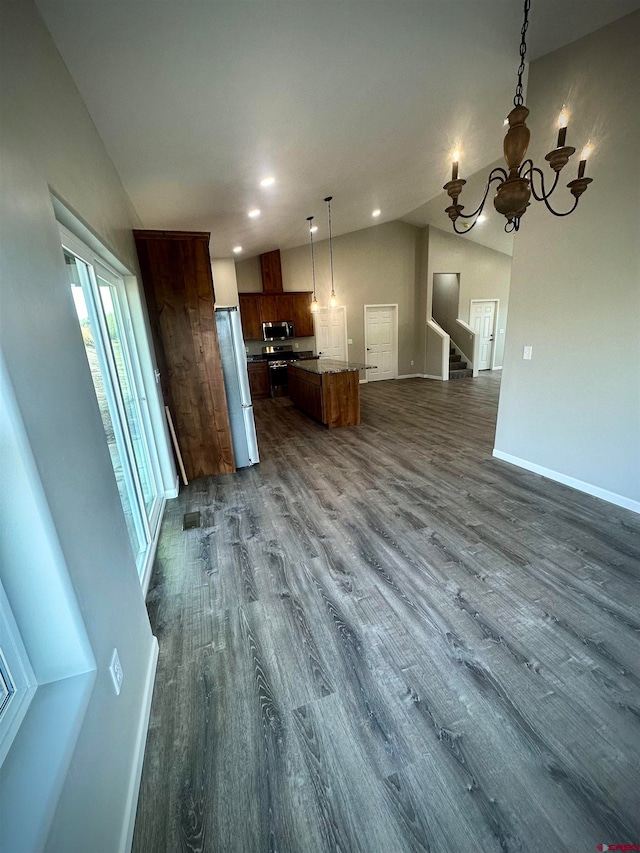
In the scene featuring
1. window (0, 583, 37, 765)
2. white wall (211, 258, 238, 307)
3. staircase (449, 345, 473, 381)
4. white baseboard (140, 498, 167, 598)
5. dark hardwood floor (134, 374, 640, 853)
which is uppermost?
white wall (211, 258, 238, 307)

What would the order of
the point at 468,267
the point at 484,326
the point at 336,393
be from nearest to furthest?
1. the point at 336,393
2. the point at 468,267
3. the point at 484,326

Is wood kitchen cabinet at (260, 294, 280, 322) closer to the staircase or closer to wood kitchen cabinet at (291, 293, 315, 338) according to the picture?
wood kitchen cabinet at (291, 293, 315, 338)

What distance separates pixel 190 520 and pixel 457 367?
28.8 ft

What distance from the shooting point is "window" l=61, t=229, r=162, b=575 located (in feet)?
6.35

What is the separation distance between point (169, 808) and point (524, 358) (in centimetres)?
388

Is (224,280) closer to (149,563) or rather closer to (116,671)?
(149,563)

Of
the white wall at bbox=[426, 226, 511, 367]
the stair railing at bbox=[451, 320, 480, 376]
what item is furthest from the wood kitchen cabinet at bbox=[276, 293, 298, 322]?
the stair railing at bbox=[451, 320, 480, 376]

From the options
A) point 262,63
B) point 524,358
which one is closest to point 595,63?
point 524,358

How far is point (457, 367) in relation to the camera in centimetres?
964

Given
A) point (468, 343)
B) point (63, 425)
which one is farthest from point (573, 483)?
point (468, 343)

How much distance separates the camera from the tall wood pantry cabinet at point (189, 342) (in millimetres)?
3205

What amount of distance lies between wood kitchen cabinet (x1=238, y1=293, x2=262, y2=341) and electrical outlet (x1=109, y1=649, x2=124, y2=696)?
7.31m

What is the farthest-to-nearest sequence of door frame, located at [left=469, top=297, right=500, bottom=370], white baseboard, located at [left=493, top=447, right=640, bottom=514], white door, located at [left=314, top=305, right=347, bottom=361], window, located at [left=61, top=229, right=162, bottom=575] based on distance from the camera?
door frame, located at [left=469, top=297, right=500, bottom=370]
white door, located at [left=314, top=305, right=347, bottom=361]
white baseboard, located at [left=493, top=447, right=640, bottom=514]
window, located at [left=61, top=229, right=162, bottom=575]

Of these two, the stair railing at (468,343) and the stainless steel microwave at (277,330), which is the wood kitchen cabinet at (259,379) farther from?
the stair railing at (468,343)
